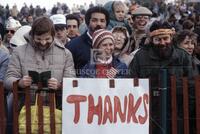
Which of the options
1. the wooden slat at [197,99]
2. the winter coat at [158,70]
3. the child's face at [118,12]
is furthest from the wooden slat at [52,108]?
the child's face at [118,12]

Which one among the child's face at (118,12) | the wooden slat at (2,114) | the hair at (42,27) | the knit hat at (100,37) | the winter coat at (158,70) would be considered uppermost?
the child's face at (118,12)

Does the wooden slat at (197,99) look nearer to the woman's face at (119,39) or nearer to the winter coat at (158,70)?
the winter coat at (158,70)

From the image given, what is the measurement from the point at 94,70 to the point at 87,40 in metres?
1.05

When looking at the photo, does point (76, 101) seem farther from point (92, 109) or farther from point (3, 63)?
point (3, 63)

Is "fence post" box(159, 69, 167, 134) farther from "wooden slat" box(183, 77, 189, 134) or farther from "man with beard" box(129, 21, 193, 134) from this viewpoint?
"wooden slat" box(183, 77, 189, 134)

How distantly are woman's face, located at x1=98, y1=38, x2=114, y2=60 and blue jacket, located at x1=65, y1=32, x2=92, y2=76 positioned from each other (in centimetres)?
47

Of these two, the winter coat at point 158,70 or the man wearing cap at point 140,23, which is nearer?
the winter coat at point 158,70

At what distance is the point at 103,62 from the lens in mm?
6340

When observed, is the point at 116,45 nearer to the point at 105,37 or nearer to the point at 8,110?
the point at 105,37

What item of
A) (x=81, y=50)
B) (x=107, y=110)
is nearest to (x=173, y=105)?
(x=107, y=110)

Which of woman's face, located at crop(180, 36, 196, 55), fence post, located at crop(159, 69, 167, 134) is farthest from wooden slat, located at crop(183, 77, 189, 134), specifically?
woman's face, located at crop(180, 36, 196, 55)

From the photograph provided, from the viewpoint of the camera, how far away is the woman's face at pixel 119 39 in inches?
282

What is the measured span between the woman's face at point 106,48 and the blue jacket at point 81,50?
47cm

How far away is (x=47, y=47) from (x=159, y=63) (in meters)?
1.19
